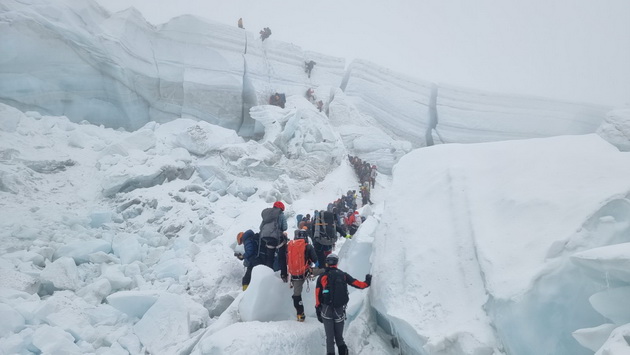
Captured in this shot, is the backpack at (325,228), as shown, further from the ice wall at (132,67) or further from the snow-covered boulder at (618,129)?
the ice wall at (132,67)

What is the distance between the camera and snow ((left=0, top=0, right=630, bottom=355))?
11.0 ft

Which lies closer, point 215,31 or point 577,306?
point 577,306

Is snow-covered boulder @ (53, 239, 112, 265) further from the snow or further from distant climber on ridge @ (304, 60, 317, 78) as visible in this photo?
distant climber on ridge @ (304, 60, 317, 78)

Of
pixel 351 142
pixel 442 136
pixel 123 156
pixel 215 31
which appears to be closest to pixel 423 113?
pixel 442 136

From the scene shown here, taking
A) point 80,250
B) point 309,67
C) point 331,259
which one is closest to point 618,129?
point 331,259

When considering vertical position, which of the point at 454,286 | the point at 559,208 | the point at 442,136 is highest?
the point at 559,208

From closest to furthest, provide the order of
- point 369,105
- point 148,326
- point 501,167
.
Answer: point 501,167, point 148,326, point 369,105

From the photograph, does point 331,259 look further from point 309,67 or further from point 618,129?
point 309,67

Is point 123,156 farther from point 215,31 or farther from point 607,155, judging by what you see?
point 607,155

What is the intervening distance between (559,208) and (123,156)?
13.4 metres

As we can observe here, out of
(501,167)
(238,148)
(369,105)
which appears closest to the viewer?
(501,167)

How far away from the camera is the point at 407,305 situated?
13.7ft

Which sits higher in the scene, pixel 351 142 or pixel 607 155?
pixel 607 155

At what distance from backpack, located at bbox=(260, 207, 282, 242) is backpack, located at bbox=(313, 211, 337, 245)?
1.09m
